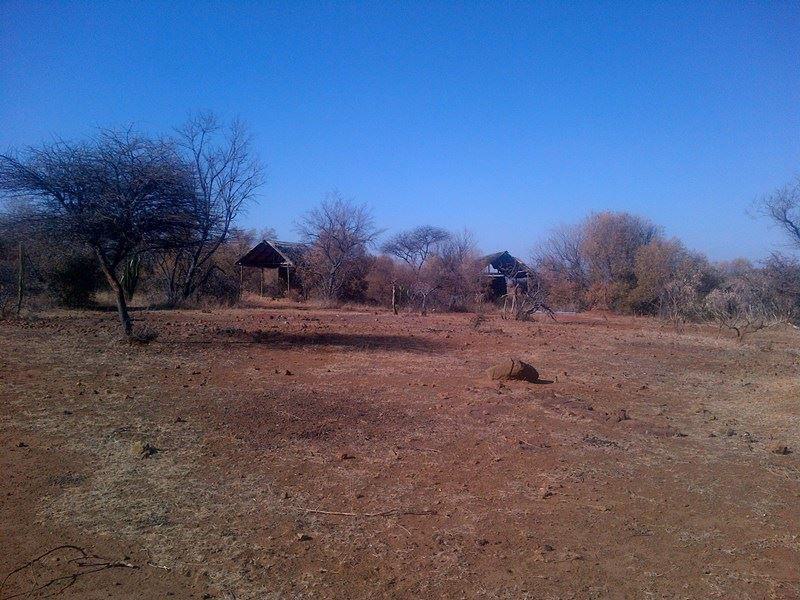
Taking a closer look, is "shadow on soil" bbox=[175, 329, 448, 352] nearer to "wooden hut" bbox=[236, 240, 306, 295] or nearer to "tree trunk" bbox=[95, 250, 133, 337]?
"tree trunk" bbox=[95, 250, 133, 337]

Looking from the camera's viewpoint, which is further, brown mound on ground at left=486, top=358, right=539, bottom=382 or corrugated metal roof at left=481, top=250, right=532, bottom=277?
corrugated metal roof at left=481, top=250, right=532, bottom=277

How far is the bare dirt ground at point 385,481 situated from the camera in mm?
3887

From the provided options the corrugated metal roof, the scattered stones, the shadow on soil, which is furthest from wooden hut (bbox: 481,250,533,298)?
the scattered stones

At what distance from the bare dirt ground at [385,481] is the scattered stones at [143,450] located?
11 cm

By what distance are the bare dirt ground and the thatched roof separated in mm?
24939

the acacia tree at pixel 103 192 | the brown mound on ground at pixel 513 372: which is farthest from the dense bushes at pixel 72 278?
the brown mound on ground at pixel 513 372

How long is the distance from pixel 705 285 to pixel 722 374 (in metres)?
22.4

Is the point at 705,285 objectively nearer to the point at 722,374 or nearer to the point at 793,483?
the point at 722,374

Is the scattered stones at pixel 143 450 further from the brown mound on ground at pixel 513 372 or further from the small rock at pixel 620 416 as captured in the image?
the brown mound on ground at pixel 513 372

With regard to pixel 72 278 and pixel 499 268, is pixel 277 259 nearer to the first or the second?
pixel 499 268

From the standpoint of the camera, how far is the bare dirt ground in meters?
3.89

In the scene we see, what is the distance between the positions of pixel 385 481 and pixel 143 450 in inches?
97.8

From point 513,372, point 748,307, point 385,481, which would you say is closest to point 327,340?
point 513,372

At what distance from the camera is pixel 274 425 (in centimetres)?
714
